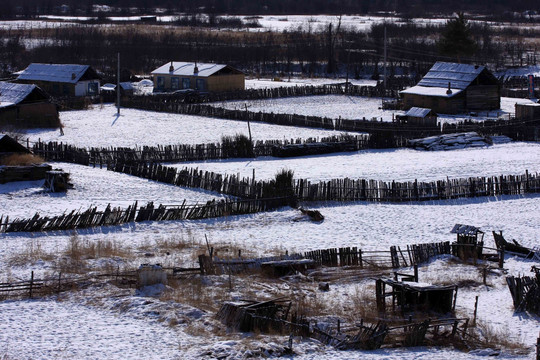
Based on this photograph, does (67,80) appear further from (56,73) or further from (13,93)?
(13,93)

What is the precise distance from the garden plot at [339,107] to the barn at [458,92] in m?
0.95

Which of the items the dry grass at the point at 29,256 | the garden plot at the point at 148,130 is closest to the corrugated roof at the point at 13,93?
the garden plot at the point at 148,130

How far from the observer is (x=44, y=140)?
36969mm

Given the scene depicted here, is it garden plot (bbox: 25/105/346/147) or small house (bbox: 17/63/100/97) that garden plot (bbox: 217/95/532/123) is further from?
small house (bbox: 17/63/100/97)

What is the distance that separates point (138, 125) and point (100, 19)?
6264cm

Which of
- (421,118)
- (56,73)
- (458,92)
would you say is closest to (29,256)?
(421,118)

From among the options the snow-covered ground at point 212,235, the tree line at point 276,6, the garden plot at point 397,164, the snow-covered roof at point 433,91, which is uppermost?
the tree line at point 276,6

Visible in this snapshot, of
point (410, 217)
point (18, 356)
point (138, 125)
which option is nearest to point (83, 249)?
point (18, 356)

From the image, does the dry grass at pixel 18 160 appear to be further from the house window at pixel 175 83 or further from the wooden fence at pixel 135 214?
the house window at pixel 175 83

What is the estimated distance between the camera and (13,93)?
41.5 metres

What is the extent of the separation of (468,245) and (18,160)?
1620 cm

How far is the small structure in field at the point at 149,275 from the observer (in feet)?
61.0

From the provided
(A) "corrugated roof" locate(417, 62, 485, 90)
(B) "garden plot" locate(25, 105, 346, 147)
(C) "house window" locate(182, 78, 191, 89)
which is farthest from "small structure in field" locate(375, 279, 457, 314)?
(C) "house window" locate(182, 78, 191, 89)

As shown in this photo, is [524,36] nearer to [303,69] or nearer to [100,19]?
[303,69]
